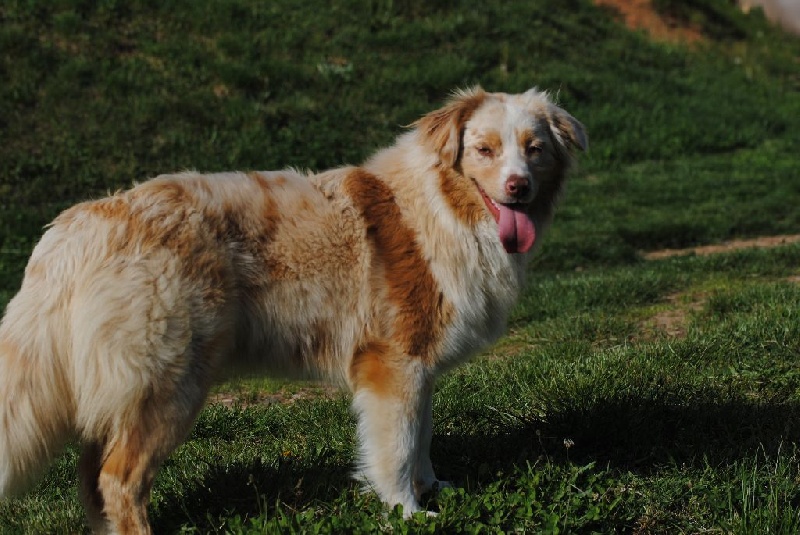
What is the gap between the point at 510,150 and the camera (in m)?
3.99

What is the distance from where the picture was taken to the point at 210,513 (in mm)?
3715

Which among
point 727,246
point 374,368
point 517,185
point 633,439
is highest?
point 517,185

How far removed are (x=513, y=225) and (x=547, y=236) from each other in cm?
696

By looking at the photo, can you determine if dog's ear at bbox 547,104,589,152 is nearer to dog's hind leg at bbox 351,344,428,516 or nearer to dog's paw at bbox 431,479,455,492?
dog's hind leg at bbox 351,344,428,516

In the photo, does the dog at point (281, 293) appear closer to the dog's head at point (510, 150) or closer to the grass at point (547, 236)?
the dog's head at point (510, 150)

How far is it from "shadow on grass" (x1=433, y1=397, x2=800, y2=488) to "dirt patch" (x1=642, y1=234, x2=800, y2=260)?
243 inches

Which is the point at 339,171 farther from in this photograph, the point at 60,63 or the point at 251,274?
the point at 60,63

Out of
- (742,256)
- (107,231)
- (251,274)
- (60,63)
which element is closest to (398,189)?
(251,274)

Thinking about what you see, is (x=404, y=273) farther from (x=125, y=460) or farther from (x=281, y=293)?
(x=125, y=460)

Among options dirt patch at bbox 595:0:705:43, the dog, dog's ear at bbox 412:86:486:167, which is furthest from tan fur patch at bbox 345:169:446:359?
dirt patch at bbox 595:0:705:43

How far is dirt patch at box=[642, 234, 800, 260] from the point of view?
1059 cm

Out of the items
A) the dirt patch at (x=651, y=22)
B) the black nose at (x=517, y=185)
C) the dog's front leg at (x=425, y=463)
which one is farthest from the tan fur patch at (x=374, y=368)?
the dirt patch at (x=651, y=22)

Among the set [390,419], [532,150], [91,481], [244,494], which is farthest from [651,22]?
[91,481]

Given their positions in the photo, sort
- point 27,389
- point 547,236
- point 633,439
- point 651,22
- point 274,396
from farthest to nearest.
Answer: point 651,22, point 547,236, point 274,396, point 633,439, point 27,389
